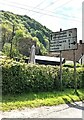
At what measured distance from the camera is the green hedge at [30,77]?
12.3 meters

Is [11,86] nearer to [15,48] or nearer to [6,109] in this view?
[6,109]

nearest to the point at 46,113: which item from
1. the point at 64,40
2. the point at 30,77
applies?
the point at 30,77

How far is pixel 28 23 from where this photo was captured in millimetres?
126625

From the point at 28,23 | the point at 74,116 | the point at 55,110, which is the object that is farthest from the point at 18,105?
the point at 28,23

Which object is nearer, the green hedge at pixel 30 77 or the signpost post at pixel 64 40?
the green hedge at pixel 30 77

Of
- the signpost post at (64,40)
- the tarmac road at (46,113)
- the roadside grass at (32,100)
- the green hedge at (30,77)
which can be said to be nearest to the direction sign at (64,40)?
the signpost post at (64,40)

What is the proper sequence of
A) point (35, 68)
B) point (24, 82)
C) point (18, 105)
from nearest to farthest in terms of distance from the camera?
1. point (18, 105)
2. point (24, 82)
3. point (35, 68)

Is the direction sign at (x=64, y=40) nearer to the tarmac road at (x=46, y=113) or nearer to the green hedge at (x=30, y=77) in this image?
the green hedge at (x=30, y=77)

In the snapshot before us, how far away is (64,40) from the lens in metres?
18.3

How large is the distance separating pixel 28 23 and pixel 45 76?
11357 cm

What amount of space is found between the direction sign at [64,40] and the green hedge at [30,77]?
71.8 inches

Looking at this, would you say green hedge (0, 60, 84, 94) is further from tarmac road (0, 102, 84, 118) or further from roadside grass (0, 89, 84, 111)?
tarmac road (0, 102, 84, 118)

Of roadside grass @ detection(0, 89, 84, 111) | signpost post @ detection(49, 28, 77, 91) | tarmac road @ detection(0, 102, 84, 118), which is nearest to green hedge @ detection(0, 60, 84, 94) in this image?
roadside grass @ detection(0, 89, 84, 111)

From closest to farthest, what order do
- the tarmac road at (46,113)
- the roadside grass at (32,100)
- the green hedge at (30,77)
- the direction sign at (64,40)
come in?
the tarmac road at (46,113)
the roadside grass at (32,100)
the green hedge at (30,77)
the direction sign at (64,40)
